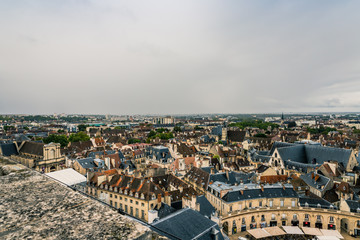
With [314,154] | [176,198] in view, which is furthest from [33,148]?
[314,154]

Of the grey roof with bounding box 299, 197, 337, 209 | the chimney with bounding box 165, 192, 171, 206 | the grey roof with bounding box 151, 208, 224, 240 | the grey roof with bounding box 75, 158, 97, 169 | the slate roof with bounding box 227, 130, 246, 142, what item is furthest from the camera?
the slate roof with bounding box 227, 130, 246, 142

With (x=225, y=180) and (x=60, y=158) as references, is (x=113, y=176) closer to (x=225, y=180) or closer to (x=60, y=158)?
(x=225, y=180)

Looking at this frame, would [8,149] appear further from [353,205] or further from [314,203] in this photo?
[353,205]

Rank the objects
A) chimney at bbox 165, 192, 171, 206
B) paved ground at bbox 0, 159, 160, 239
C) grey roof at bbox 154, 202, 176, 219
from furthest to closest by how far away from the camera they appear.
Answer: chimney at bbox 165, 192, 171, 206 → grey roof at bbox 154, 202, 176, 219 → paved ground at bbox 0, 159, 160, 239

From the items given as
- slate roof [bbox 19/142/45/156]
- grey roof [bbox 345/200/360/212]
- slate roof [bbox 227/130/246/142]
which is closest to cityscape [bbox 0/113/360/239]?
slate roof [bbox 19/142/45/156]

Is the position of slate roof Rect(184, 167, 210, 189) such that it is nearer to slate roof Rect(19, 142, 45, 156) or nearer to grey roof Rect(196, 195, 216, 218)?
grey roof Rect(196, 195, 216, 218)

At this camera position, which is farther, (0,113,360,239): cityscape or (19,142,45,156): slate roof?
(19,142,45,156): slate roof

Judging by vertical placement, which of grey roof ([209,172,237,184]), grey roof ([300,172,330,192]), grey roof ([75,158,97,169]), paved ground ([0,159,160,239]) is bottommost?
grey roof ([300,172,330,192])

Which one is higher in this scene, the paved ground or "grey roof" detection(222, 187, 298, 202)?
the paved ground
